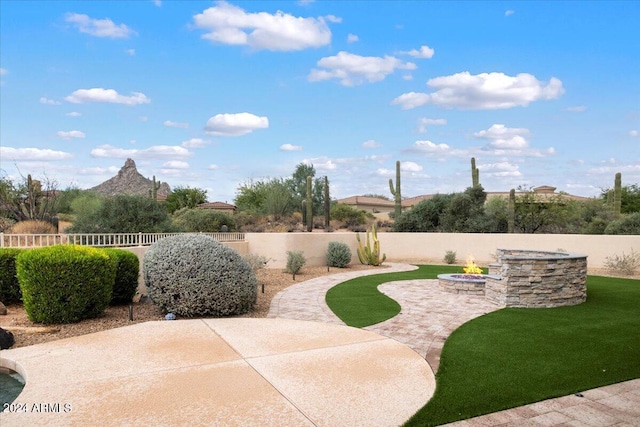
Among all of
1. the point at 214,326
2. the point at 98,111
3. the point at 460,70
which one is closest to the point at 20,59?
the point at 98,111

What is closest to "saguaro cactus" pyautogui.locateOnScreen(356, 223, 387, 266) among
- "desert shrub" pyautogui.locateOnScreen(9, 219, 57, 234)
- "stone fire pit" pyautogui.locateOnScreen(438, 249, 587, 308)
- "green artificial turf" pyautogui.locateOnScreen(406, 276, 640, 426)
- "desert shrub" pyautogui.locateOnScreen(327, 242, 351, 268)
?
"desert shrub" pyautogui.locateOnScreen(327, 242, 351, 268)

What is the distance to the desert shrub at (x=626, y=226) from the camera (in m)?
19.0

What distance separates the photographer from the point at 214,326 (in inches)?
287

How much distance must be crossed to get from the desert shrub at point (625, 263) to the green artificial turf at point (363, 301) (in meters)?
7.28

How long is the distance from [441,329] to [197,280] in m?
4.43

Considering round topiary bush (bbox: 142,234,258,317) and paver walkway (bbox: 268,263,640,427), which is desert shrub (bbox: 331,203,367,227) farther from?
round topiary bush (bbox: 142,234,258,317)

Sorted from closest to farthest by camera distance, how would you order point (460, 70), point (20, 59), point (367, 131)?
point (20, 59) < point (460, 70) < point (367, 131)

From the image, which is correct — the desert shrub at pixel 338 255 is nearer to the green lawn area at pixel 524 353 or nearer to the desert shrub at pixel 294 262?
the desert shrub at pixel 294 262

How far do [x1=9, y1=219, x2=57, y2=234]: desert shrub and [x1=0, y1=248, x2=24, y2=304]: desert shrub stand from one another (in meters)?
6.85

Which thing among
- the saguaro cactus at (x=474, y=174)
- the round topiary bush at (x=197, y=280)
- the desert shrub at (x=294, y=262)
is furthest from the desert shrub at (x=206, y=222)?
the round topiary bush at (x=197, y=280)

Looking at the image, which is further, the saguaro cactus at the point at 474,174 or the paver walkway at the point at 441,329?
the saguaro cactus at the point at 474,174

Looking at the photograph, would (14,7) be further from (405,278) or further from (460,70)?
(460,70)

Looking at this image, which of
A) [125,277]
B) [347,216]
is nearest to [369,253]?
[125,277]

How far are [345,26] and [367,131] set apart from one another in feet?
31.8
